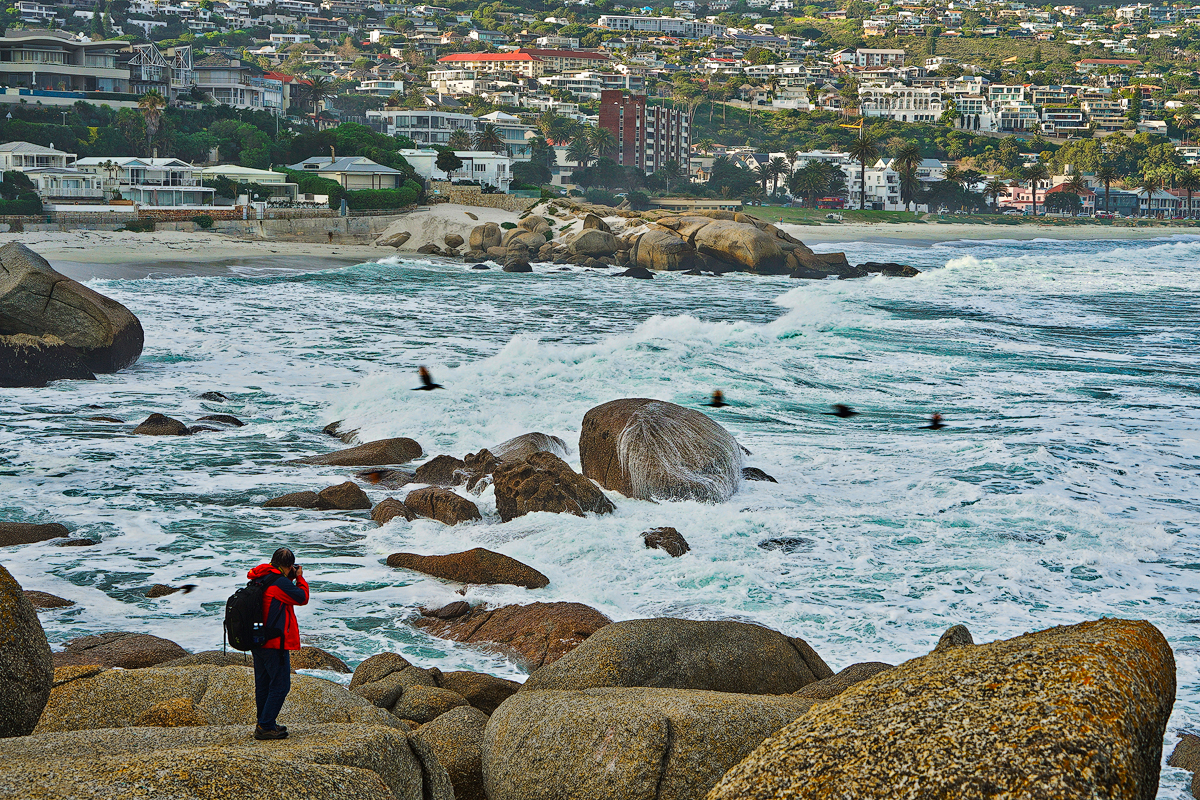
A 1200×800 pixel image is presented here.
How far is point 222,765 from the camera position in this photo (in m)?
5.05

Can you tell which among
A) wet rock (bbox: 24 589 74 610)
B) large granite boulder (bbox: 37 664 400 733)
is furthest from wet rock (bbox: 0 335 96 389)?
large granite boulder (bbox: 37 664 400 733)

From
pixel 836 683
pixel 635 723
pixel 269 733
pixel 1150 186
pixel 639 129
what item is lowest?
pixel 836 683

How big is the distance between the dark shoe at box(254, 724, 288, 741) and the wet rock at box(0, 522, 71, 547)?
1088 cm

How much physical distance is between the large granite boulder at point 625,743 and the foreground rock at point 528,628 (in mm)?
4355

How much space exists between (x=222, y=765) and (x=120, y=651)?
6584mm

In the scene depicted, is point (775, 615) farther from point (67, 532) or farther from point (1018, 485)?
point (67, 532)

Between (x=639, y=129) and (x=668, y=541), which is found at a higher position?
(x=639, y=129)

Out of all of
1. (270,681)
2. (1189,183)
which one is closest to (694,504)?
(270,681)

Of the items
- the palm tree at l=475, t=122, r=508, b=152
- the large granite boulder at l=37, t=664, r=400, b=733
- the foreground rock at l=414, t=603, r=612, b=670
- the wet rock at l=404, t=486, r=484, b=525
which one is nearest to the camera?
the large granite boulder at l=37, t=664, r=400, b=733

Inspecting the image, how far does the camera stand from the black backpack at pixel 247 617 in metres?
6.79

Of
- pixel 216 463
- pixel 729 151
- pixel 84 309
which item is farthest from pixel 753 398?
pixel 729 151

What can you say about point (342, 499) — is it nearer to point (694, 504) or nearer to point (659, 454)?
point (659, 454)

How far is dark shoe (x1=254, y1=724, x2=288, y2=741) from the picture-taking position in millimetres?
6246

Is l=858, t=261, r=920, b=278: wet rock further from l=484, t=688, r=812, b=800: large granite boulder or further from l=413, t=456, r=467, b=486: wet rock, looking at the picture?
l=484, t=688, r=812, b=800: large granite boulder
